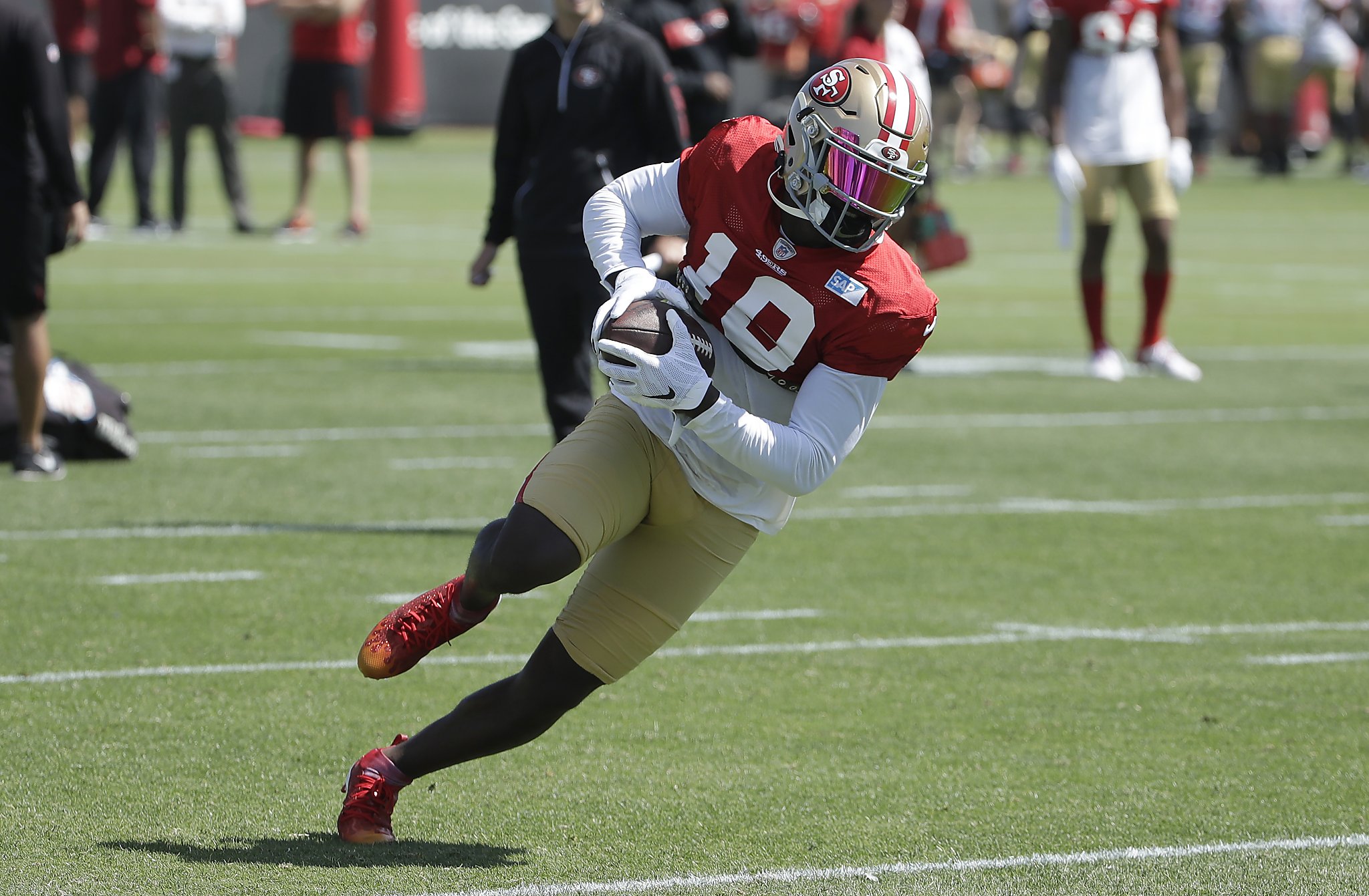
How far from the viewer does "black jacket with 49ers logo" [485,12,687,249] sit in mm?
8297

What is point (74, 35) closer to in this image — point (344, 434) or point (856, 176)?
point (344, 434)

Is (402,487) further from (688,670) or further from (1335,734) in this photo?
(1335,734)

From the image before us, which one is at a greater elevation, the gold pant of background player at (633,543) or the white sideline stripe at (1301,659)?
the gold pant of background player at (633,543)

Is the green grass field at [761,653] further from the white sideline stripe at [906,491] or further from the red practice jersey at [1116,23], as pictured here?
the red practice jersey at [1116,23]

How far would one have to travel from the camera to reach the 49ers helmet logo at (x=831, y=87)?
477 centimetres

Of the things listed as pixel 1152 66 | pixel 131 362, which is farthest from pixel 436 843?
pixel 1152 66

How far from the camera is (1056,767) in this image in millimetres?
5586

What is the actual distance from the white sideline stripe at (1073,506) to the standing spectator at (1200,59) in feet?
75.4

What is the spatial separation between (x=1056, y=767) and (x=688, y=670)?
1.35 m

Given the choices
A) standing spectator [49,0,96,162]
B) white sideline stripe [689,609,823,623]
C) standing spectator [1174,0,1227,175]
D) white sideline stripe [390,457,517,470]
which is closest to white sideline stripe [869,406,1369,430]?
white sideline stripe [390,457,517,470]

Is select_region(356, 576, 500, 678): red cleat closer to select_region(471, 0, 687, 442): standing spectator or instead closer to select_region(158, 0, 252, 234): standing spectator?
select_region(471, 0, 687, 442): standing spectator

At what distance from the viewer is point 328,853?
4762mm

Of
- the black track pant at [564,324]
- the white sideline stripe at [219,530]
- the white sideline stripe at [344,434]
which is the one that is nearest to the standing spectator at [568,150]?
the black track pant at [564,324]

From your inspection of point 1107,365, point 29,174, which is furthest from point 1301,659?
point 1107,365
